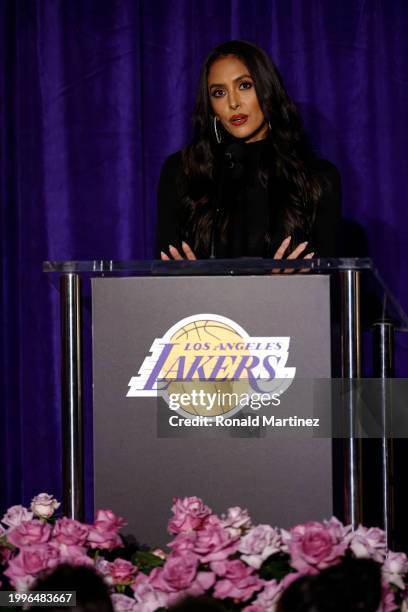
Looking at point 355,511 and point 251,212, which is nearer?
point 355,511

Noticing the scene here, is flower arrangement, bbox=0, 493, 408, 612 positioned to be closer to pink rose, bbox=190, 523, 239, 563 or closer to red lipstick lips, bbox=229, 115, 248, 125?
pink rose, bbox=190, 523, 239, 563

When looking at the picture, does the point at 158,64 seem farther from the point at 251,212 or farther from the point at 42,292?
the point at 251,212

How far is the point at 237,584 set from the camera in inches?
49.6

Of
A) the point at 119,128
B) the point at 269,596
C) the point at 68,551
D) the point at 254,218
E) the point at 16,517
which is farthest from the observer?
the point at 119,128

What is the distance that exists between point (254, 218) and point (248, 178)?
122mm

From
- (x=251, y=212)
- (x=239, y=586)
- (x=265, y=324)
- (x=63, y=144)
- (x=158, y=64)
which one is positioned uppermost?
(x=158, y=64)

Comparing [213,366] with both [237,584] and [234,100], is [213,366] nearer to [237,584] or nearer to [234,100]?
[237,584]

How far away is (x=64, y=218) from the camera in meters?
3.25

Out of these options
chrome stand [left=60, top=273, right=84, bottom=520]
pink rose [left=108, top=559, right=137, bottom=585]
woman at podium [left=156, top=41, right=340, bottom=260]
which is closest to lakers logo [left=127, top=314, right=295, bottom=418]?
chrome stand [left=60, top=273, right=84, bottom=520]

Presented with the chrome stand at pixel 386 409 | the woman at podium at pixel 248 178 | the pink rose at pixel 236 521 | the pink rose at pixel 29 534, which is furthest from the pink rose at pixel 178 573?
the woman at podium at pixel 248 178

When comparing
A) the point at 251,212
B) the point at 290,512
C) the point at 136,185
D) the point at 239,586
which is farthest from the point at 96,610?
the point at 136,185

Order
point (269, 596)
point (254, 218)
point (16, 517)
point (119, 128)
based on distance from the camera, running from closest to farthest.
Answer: point (269, 596), point (16, 517), point (254, 218), point (119, 128)

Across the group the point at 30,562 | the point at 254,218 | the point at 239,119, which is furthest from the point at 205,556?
the point at 239,119

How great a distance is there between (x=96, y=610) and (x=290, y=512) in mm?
694
